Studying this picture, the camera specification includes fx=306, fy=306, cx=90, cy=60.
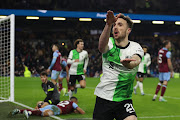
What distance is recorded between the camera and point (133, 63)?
3582 millimetres

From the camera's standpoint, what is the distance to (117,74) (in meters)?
4.13

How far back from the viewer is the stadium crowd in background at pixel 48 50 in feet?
89.3

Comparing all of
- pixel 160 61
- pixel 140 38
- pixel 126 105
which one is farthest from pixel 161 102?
pixel 140 38

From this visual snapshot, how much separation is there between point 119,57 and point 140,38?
31.1 m

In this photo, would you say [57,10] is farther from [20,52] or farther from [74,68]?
[74,68]

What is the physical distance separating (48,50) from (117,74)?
26.9m

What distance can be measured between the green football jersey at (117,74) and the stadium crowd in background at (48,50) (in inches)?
854

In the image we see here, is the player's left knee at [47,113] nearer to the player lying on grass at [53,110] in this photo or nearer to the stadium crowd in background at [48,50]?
the player lying on grass at [53,110]

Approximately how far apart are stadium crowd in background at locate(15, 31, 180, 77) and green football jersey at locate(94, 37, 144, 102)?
21.7 metres

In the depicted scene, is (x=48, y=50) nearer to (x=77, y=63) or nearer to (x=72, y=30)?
(x=72, y=30)

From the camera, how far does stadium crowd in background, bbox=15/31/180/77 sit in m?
27.2

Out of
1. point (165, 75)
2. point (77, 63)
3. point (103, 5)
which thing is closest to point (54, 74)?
point (77, 63)


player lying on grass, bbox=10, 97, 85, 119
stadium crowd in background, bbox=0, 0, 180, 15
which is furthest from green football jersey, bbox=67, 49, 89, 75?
stadium crowd in background, bbox=0, 0, 180, 15

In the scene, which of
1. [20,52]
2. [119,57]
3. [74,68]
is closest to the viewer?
[119,57]
